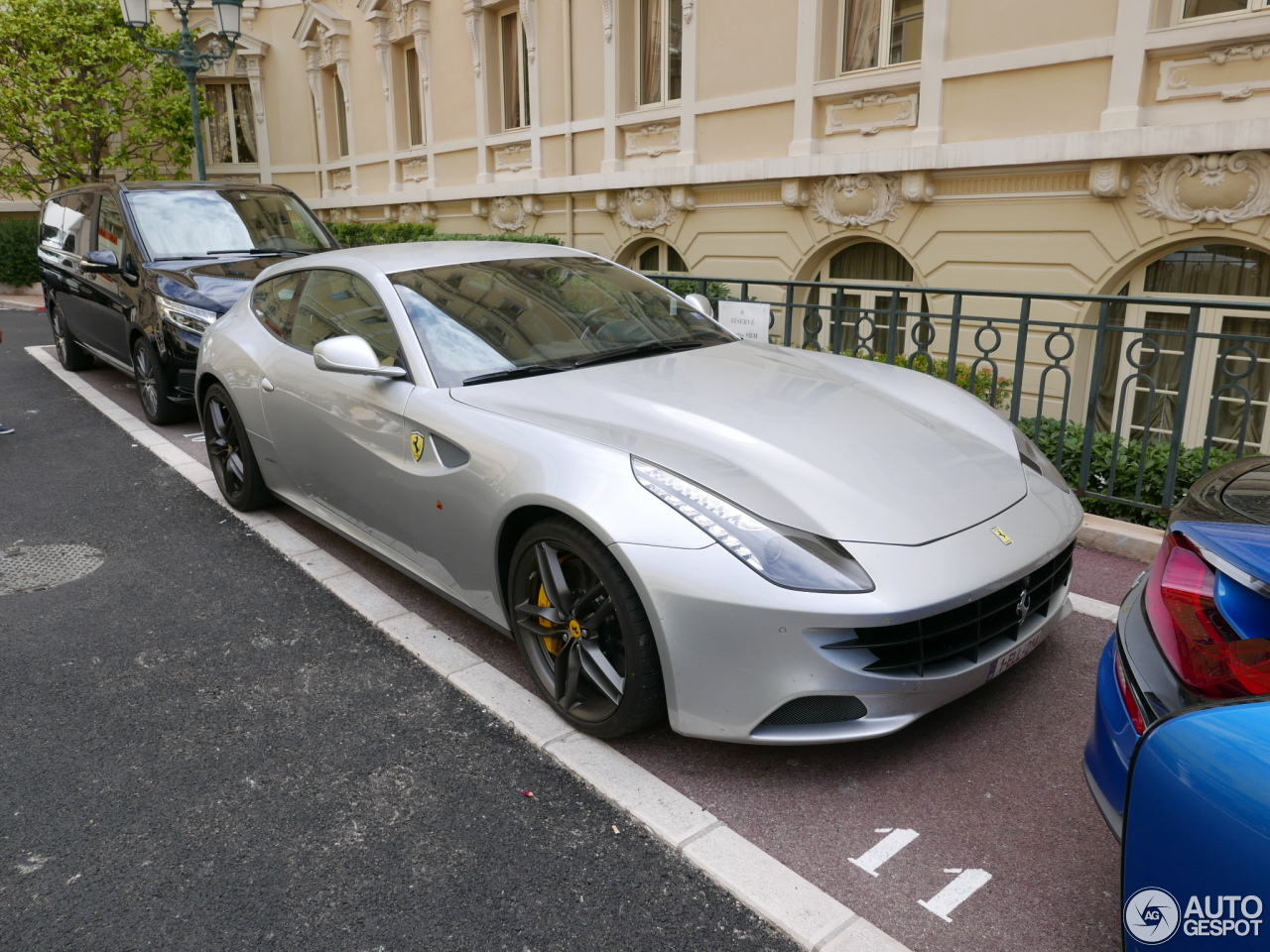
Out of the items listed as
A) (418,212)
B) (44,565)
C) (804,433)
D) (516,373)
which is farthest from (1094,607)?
(418,212)

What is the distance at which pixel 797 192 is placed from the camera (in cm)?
1130

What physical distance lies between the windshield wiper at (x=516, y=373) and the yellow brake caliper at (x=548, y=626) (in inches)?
35.6

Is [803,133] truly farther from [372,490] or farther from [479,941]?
[479,941]

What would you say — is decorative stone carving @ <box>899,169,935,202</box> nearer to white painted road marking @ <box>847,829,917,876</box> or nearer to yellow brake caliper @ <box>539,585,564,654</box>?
yellow brake caliper @ <box>539,585,564,654</box>

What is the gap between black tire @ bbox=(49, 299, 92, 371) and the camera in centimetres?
1023

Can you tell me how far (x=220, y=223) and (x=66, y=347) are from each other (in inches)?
135

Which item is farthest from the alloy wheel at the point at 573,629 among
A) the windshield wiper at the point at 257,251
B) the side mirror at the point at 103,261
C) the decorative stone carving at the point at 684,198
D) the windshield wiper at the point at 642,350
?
the decorative stone carving at the point at 684,198

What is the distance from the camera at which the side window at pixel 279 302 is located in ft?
15.9

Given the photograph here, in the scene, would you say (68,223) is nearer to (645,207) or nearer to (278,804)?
(645,207)

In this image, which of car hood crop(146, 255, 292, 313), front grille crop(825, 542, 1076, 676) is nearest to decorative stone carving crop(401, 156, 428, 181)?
car hood crop(146, 255, 292, 313)

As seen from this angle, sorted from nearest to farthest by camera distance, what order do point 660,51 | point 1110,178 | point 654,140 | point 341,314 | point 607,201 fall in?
point 341,314 → point 1110,178 → point 654,140 → point 660,51 → point 607,201

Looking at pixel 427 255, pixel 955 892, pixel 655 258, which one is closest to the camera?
pixel 955 892

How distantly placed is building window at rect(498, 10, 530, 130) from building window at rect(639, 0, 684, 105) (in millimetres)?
3041

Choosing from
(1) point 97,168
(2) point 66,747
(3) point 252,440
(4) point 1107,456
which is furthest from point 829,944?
(1) point 97,168
